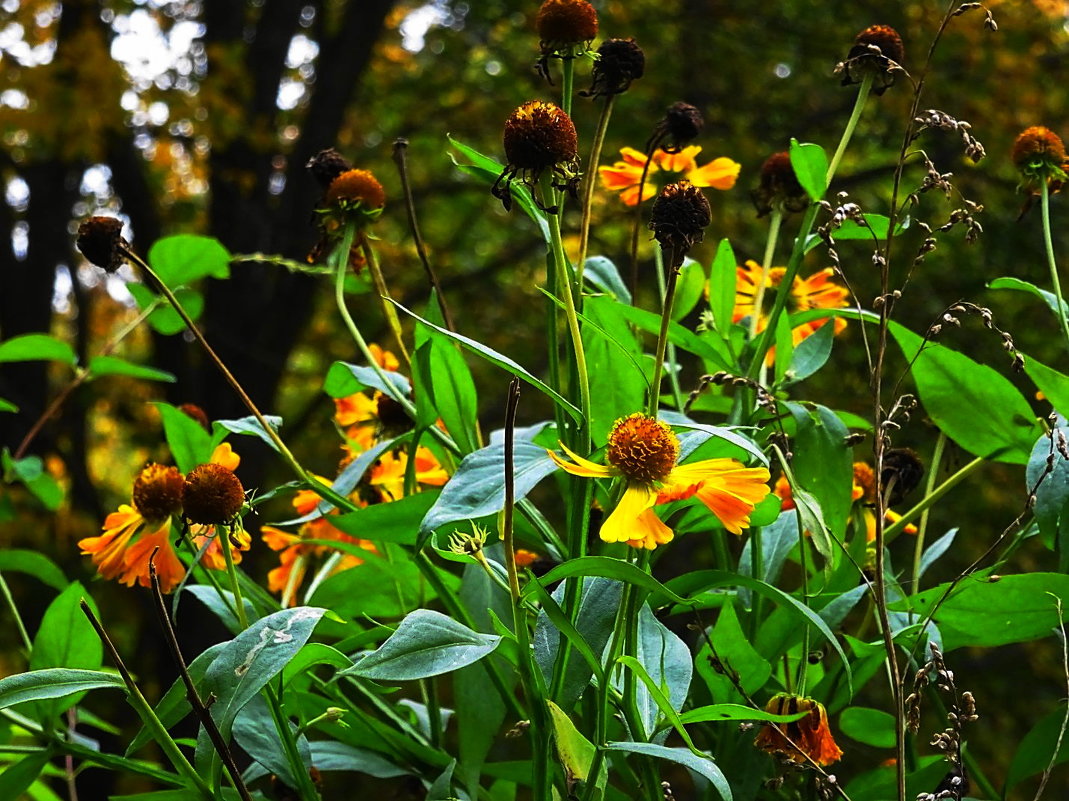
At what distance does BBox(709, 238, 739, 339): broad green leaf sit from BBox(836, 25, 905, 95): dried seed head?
11 cm

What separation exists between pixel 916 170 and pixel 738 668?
115 inches

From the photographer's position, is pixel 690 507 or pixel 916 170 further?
pixel 916 170

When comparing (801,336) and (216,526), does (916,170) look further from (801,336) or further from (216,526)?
(216,526)

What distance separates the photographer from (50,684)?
45 cm

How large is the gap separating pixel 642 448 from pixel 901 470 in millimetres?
236

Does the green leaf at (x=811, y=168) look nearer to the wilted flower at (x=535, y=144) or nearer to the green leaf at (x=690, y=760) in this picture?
the wilted flower at (x=535, y=144)

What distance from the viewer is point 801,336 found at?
0.75m

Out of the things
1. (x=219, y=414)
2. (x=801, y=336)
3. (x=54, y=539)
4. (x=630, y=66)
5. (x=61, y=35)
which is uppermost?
(x=630, y=66)

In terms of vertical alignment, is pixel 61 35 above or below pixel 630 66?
below

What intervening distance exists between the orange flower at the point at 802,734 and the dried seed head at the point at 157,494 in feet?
0.96

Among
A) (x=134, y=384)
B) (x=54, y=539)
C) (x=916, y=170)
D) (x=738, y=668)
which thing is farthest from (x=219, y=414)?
(x=738, y=668)

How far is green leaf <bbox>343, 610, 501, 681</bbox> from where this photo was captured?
0.40 metres

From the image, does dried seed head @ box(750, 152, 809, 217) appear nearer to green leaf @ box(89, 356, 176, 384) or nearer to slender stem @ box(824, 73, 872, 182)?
slender stem @ box(824, 73, 872, 182)

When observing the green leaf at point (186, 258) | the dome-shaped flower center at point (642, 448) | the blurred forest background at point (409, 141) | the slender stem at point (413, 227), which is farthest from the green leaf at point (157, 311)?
the blurred forest background at point (409, 141)
